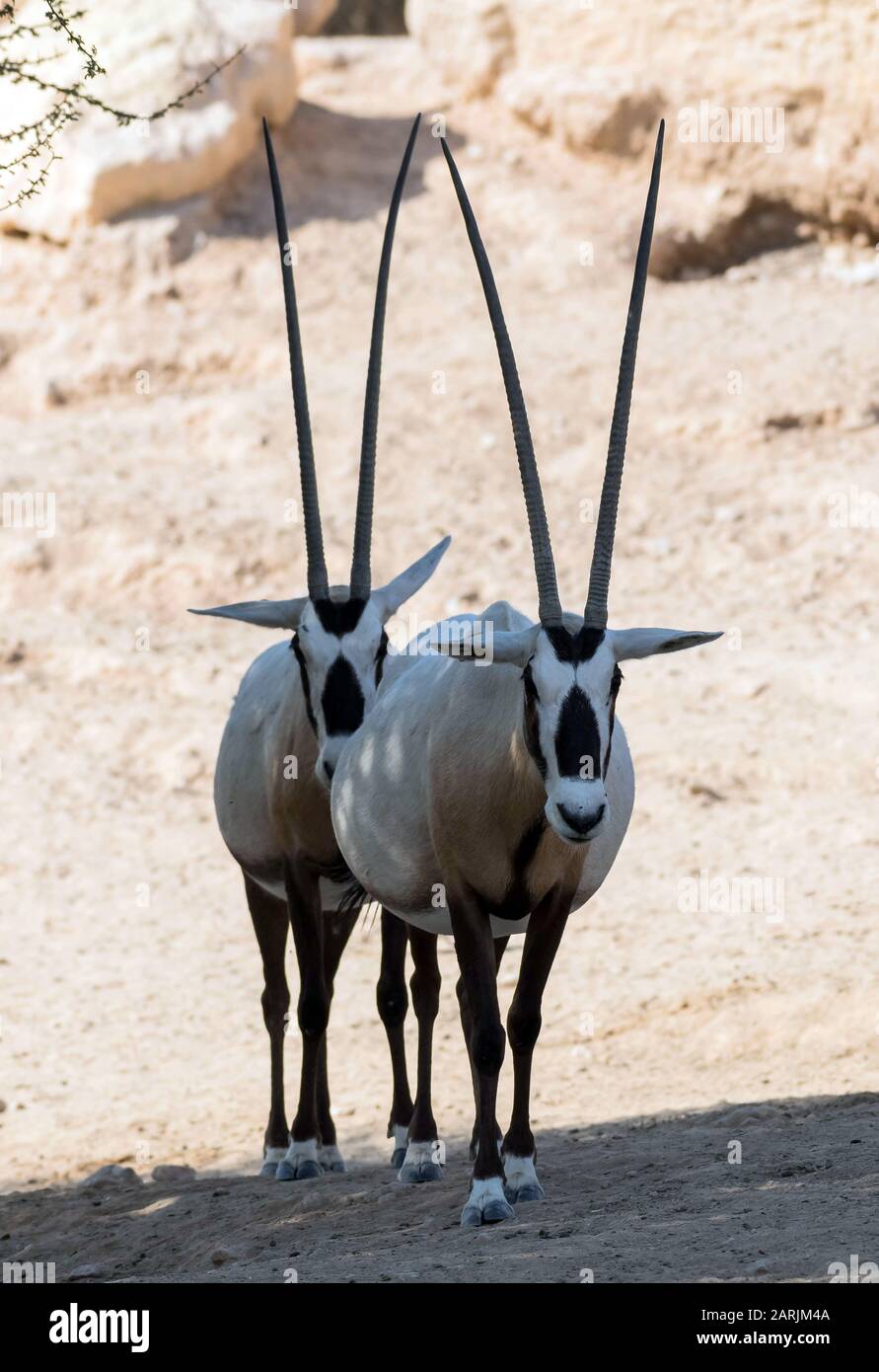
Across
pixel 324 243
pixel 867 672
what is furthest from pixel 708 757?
pixel 324 243

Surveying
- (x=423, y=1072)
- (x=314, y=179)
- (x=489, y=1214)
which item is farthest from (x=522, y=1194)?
(x=314, y=179)

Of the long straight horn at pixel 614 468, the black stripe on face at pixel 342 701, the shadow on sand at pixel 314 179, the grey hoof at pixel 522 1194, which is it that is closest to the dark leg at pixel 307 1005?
the black stripe on face at pixel 342 701

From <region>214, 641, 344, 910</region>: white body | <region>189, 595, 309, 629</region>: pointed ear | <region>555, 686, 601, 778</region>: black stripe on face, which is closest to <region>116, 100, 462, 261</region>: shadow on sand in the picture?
<region>214, 641, 344, 910</region>: white body

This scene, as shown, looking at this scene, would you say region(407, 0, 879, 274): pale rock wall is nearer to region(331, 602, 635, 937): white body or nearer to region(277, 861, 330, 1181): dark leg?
region(277, 861, 330, 1181): dark leg

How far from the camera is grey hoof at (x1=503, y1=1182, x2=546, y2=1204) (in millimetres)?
5840

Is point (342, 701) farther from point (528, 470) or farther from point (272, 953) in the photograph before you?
point (272, 953)

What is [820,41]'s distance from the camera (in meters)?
17.3

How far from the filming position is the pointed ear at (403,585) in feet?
23.6

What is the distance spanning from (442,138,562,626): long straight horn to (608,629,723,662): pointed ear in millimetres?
205

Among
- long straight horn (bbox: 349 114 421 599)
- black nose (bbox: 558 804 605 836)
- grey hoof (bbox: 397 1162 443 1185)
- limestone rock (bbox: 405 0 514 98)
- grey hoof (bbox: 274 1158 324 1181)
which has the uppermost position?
limestone rock (bbox: 405 0 514 98)

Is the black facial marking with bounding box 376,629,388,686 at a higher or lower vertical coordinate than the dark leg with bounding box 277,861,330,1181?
higher

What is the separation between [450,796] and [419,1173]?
1.66 meters

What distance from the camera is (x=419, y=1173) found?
6738mm

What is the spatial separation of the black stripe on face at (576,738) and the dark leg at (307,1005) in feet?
7.58
